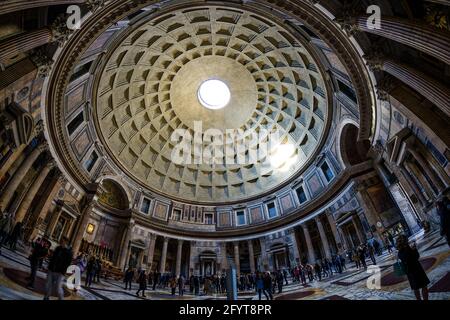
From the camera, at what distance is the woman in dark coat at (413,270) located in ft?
17.1

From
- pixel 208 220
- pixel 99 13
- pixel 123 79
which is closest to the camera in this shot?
pixel 99 13

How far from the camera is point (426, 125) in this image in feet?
37.5

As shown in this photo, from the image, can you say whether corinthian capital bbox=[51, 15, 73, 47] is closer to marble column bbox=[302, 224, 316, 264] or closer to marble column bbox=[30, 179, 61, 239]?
marble column bbox=[30, 179, 61, 239]

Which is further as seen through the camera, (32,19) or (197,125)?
(197,125)

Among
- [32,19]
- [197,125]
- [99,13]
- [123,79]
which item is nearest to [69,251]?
[32,19]

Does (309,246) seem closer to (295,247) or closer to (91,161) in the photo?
(295,247)

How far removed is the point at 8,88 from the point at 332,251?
25215mm

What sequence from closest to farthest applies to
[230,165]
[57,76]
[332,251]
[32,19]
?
[32,19] → [57,76] → [332,251] → [230,165]

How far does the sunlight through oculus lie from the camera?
31.2m

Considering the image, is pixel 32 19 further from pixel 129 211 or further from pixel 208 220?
pixel 208 220

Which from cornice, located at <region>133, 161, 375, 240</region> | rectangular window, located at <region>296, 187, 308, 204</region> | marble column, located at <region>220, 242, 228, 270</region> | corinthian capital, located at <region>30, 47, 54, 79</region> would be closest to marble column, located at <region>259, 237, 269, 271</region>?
cornice, located at <region>133, 161, 375, 240</region>

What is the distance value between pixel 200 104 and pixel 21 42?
2198cm

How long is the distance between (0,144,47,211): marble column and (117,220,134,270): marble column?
35.6 feet

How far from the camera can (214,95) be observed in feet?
105
